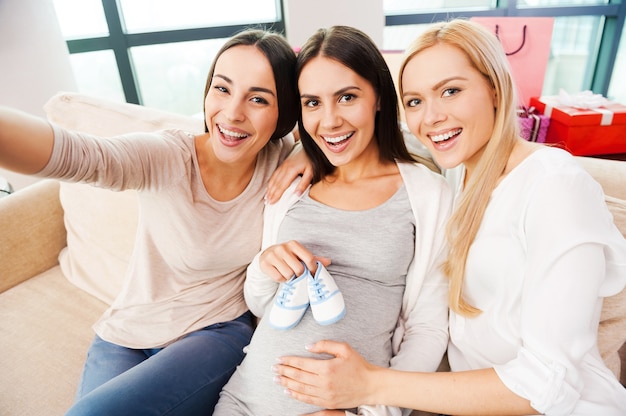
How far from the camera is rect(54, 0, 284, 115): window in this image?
2623 millimetres

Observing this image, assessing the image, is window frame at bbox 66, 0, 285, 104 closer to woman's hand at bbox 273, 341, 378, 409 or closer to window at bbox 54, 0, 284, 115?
window at bbox 54, 0, 284, 115

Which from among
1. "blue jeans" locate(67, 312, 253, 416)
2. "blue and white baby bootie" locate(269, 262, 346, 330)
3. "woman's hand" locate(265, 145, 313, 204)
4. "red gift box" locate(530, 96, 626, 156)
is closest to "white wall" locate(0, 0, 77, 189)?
"blue jeans" locate(67, 312, 253, 416)

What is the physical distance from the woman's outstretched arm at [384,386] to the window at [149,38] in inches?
99.6

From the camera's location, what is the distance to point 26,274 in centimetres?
166

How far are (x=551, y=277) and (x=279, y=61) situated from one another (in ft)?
2.66

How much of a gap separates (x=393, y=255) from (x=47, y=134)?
0.81 meters

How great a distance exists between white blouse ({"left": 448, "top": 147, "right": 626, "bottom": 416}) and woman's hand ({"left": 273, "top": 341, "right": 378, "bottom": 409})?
11.0 inches

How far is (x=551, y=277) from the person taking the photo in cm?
72

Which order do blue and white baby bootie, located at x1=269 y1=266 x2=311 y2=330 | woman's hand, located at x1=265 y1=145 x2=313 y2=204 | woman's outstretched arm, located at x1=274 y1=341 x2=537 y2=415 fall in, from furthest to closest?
woman's hand, located at x1=265 y1=145 x2=313 y2=204 < blue and white baby bootie, located at x1=269 y1=266 x2=311 y2=330 < woman's outstretched arm, located at x1=274 y1=341 x2=537 y2=415

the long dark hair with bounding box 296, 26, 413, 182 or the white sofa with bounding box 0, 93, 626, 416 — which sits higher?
the long dark hair with bounding box 296, 26, 413, 182

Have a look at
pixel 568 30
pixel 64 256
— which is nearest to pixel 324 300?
pixel 64 256

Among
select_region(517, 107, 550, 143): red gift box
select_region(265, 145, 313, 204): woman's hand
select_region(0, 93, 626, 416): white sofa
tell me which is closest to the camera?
select_region(265, 145, 313, 204): woman's hand

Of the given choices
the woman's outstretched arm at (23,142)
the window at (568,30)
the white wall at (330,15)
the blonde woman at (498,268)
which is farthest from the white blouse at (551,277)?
the window at (568,30)

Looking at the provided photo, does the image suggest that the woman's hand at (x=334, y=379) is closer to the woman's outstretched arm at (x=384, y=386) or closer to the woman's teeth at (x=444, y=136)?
the woman's outstretched arm at (x=384, y=386)
